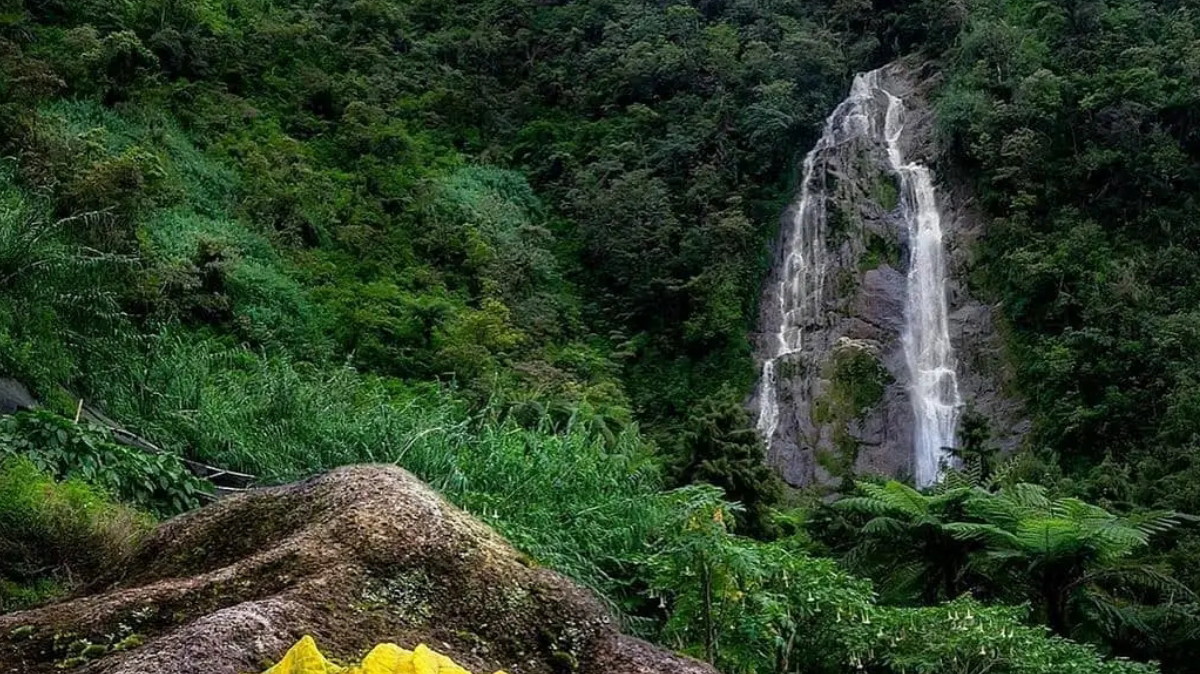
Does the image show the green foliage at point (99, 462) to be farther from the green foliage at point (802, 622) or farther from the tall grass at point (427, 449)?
the green foliage at point (802, 622)

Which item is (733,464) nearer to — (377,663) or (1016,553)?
(1016,553)

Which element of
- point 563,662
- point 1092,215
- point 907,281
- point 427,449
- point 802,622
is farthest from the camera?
point 907,281

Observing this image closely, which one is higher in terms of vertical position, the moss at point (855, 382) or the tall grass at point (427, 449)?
the tall grass at point (427, 449)

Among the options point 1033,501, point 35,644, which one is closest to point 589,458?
point 35,644

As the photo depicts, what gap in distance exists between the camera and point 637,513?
5.35 m

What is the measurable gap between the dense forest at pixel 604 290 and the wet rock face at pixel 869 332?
620 millimetres

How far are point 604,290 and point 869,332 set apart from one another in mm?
6488

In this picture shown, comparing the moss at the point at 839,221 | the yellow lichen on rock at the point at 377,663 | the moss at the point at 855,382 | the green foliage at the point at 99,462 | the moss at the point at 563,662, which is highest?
the moss at the point at 839,221

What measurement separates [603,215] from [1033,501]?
660 inches

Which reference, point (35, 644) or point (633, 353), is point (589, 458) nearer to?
point (35, 644)

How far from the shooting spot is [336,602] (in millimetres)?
2566

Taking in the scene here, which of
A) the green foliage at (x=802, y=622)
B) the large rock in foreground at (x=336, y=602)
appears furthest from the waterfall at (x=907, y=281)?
the large rock in foreground at (x=336, y=602)

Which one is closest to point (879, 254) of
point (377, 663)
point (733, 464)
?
point (733, 464)

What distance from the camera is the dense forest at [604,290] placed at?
18.6ft
